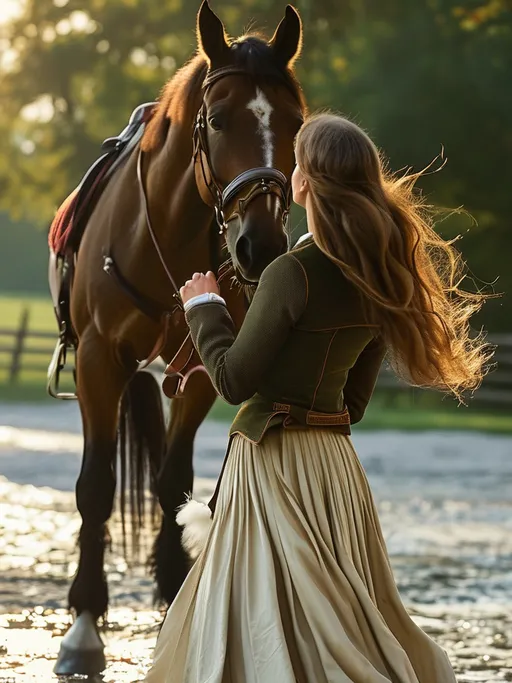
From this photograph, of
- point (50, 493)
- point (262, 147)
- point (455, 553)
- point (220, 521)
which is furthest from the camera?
point (50, 493)

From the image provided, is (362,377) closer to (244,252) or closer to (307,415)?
(307,415)

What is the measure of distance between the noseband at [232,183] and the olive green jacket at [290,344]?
830 mm

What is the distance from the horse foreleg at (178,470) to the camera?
548cm

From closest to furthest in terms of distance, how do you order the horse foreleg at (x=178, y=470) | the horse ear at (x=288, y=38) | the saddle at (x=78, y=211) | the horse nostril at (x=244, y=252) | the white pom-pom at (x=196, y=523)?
the white pom-pom at (x=196, y=523)
the horse nostril at (x=244, y=252)
the horse ear at (x=288, y=38)
the horse foreleg at (x=178, y=470)
the saddle at (x=78, y=211)

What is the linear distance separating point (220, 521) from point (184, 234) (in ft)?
6.47

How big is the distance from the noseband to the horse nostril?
16 centimetres

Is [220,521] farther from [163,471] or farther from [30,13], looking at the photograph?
[30,13]

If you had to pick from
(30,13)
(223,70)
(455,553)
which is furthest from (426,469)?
(30,13)

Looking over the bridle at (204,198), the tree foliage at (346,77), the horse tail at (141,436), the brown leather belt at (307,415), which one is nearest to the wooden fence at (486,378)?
the tree foliage at (346,77)

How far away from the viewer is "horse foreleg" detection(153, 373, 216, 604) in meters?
5.48

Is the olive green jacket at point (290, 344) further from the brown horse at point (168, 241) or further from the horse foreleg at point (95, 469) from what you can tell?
the horse foreleg at point (95, 469)

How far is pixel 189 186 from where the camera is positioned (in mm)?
4973

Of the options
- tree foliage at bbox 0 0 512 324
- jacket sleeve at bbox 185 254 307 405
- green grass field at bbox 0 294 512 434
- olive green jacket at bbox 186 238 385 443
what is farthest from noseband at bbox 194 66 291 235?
tree foliage at bbox 0 0 512 324

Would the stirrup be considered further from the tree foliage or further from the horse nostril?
the tree foliage
